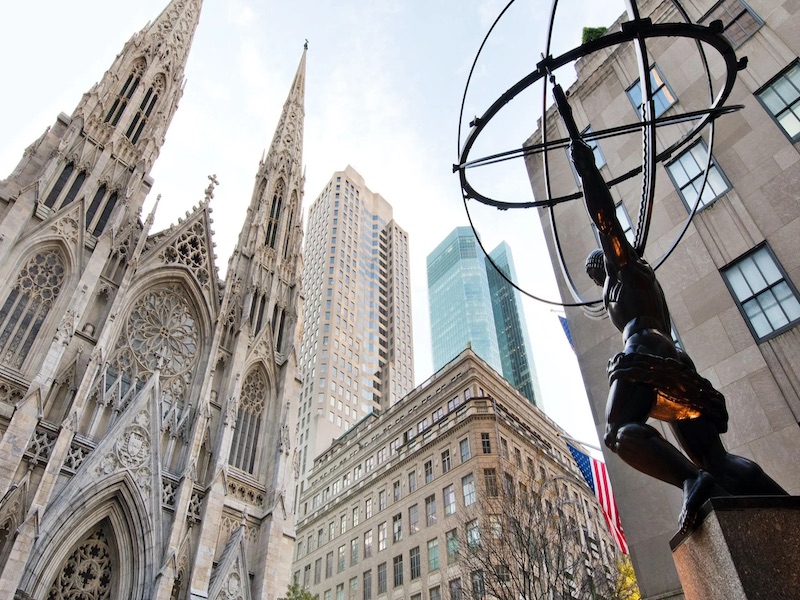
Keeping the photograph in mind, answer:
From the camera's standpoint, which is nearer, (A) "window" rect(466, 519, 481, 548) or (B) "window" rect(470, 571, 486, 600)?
(B) "window" rect(470, 571, 486, 600)

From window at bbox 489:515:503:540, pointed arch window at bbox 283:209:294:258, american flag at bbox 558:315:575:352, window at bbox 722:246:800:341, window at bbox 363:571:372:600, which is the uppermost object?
pointed arch window at bbox 283:209:294:258

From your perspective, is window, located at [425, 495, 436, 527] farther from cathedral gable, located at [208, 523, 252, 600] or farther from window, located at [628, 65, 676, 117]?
window, located at [628, 65, 676, 117]

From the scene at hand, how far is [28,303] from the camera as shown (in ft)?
72.8

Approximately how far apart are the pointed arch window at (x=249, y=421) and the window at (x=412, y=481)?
1693 centimetres

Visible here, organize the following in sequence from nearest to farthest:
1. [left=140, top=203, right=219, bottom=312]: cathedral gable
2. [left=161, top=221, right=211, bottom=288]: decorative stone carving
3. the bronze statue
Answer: the bronze statue → [left=140, top=203, right=219, bottom=312]: cathedral gable → [left=161, top=221, right=211, bottom=288]: decorative stone carving

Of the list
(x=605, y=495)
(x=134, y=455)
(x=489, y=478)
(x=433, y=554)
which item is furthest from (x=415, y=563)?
(x=605, y=495)

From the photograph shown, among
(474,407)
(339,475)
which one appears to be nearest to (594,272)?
(474,407)

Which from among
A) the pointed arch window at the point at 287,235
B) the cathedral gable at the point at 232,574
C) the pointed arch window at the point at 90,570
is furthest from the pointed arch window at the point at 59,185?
the cathedral gable at the point at 232,574

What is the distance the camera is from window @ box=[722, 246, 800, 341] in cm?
1280

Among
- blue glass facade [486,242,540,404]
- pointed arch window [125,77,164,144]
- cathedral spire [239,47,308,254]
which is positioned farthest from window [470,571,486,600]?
blue glass facade [486,242,540,404]

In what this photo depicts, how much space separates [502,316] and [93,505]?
5110 inches

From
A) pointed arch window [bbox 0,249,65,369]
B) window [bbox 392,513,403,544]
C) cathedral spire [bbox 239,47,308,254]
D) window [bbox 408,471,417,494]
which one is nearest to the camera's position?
pointed arch window [bbox 0,249,65,369]

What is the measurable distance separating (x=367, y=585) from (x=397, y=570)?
13.4ft

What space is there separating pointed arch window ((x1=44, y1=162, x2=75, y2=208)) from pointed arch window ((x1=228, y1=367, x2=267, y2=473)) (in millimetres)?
12986
